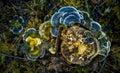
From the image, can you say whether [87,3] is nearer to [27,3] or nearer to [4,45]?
[27,3]

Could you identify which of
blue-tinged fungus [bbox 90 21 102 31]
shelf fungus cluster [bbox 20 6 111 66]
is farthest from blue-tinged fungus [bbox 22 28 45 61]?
blue-tinged fungus [bbox 90 21 102 31]

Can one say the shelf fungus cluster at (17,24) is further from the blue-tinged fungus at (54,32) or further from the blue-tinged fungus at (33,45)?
the blue-tinged fungus at (54,32)

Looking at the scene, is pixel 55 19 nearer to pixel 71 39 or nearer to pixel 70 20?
pixel 70 20

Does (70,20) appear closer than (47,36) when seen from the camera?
Yes

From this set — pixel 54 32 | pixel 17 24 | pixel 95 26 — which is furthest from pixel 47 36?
pixel 95 26

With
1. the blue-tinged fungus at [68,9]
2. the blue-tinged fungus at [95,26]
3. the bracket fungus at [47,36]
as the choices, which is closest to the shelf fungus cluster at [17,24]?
the bracket fungus at [47,36]

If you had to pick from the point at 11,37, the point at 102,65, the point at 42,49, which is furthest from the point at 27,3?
the point at 102,65
